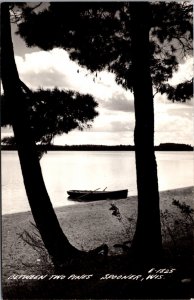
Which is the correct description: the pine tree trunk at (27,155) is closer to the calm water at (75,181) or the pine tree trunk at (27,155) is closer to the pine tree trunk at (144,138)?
the pine tree trunk at (144,138)

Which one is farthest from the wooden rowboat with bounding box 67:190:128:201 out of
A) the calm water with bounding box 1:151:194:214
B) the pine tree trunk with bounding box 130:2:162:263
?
the pine tree trunk with bounding box 130:2:162:263

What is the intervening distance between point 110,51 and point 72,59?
61 cm

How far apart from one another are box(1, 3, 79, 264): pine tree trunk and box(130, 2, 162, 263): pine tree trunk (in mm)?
1153

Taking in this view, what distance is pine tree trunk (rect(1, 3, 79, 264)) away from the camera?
5.23 m

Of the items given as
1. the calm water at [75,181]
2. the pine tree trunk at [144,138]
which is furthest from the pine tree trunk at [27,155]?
the calm water at [75,181]

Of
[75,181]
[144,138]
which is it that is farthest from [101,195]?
[75,181]

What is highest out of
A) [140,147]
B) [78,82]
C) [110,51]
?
[110,51]

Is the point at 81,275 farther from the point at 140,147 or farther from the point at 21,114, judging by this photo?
the point at 21,114

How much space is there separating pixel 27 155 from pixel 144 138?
5.53ft

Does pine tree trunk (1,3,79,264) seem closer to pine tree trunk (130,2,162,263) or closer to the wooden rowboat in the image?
pine tree trunk (130,2,162,263)

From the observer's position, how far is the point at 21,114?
17.5ft

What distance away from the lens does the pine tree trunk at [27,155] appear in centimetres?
523

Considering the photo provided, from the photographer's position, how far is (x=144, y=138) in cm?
538

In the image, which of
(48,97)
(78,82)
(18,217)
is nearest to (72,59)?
(78,82)
